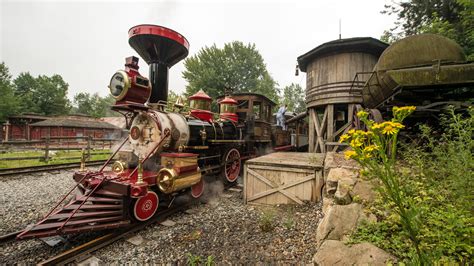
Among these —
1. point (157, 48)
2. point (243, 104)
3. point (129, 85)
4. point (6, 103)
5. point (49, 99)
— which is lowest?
point (129, 85)

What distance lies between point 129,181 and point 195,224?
1.46 meters

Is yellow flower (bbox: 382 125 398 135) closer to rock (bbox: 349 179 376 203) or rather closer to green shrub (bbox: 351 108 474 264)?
green shrub (bbox: 351 108 474 264)

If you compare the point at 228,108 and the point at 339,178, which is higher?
the point at 228,108

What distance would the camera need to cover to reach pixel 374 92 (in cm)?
447

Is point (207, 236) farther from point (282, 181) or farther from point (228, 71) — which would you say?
point (228, 71)

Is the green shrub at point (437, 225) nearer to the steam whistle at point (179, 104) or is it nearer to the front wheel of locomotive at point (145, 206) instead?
the front wheel of locomotive at point (145, 206)

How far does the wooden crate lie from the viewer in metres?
4.54

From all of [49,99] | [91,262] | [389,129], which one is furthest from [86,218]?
[49,99]

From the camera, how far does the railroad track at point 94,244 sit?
2676 millimetres

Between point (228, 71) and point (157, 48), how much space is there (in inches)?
842

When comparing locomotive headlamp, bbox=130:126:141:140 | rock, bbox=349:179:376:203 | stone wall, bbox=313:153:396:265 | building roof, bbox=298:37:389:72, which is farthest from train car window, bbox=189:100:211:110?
building roof, bbox=298:37:389:72

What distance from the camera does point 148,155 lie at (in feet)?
13.2

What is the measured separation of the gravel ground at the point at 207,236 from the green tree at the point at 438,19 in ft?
19.8

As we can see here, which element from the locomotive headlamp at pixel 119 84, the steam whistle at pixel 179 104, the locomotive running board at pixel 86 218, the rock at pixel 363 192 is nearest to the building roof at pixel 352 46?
the steam whistle at pixel 179 104
